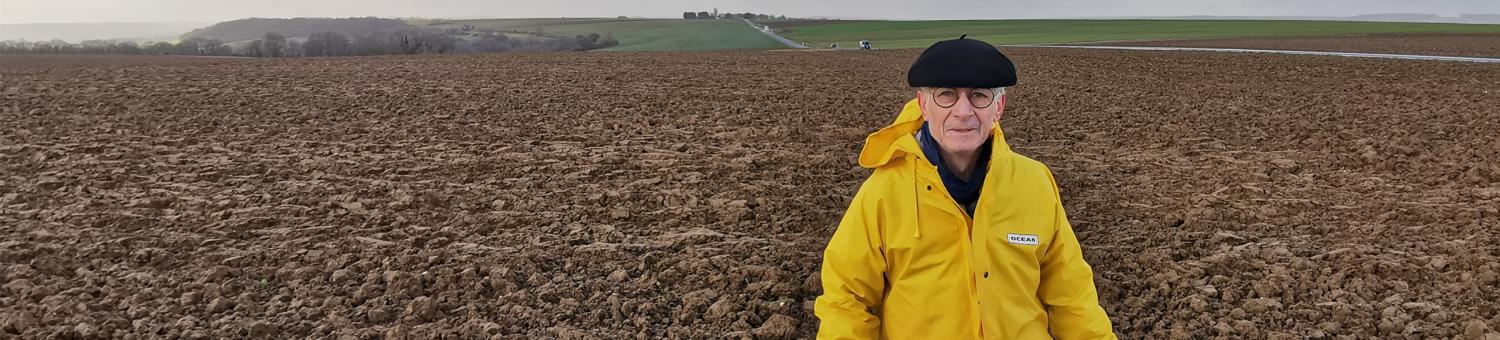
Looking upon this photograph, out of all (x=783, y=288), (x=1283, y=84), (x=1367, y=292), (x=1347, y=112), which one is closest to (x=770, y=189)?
(x=783, y=288)

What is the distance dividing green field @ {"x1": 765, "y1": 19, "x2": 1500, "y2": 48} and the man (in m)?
49.5

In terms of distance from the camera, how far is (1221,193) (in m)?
6.50

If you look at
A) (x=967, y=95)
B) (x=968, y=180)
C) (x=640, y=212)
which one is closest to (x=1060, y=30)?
(x=640, y=212)

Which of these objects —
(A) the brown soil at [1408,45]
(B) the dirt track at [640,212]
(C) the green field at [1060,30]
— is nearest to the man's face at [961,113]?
(B) the dirt track at [640,212]

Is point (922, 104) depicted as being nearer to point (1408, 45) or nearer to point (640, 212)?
point (640, 212)

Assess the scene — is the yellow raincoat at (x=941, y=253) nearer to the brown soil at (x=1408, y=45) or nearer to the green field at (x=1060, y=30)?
the brown soil at (x=1408, y=45)

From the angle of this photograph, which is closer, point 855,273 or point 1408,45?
point 855,273

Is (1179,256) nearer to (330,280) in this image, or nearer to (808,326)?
(808,326)

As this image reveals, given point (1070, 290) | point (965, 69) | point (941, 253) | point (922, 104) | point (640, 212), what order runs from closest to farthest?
point (965, 69) → point (922, 104) → point (941, 253) → point (1070, 290) → point (640, 212)

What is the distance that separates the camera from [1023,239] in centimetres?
243

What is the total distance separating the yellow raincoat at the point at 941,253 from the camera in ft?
7.85

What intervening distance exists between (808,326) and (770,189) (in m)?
2.68

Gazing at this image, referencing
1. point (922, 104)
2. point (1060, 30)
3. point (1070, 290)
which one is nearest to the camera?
point (922, 104)

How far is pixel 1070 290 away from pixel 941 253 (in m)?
0.47
